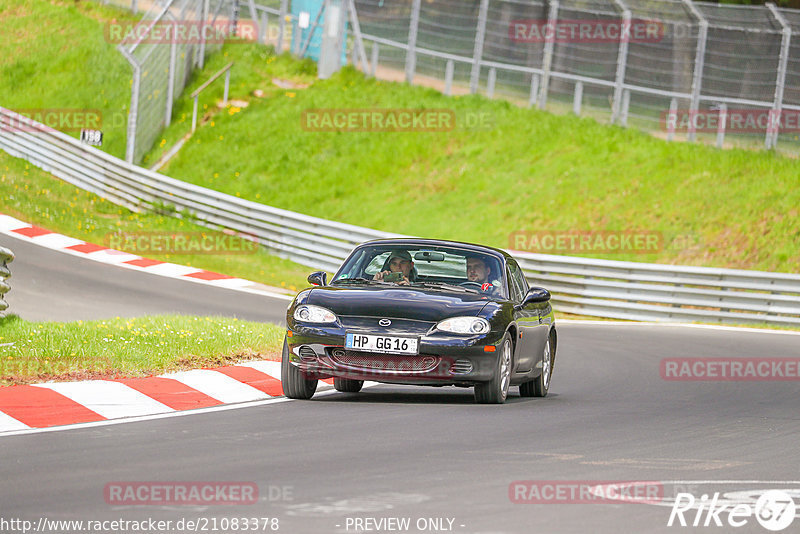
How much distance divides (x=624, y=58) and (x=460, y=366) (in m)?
21.5

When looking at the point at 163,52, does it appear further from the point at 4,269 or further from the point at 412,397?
the point at 412,397

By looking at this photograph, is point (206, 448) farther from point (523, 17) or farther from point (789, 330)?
point (523, 17)

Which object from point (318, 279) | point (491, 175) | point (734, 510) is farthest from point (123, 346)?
point (491, 175)

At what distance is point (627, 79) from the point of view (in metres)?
30.5

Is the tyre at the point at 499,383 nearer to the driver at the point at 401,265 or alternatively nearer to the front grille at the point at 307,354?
the driver at the point at 401,265

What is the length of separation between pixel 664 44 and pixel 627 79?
1626 millimetres

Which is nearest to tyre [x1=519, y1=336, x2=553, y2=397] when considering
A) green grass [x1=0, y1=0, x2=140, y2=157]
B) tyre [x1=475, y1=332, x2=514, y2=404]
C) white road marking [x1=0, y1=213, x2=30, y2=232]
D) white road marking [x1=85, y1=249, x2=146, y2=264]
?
tyre [x1=475, y1=332, x2=514, y2=404]

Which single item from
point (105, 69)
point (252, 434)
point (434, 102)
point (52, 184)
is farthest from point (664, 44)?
point (252, 434)

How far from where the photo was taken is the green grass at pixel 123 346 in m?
10.4

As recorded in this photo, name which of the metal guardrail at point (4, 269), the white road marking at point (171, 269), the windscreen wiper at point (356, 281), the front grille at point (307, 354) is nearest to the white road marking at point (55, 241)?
the white road marking at point (171, 269)

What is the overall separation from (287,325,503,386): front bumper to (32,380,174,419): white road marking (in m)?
1.21

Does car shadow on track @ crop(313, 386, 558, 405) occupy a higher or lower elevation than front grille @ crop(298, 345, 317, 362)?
lower

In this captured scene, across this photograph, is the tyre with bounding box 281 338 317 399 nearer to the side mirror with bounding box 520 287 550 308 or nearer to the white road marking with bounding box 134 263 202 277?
the side mirror with bounding box 520 287 550 308

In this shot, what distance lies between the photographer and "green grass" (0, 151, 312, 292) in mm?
25312
